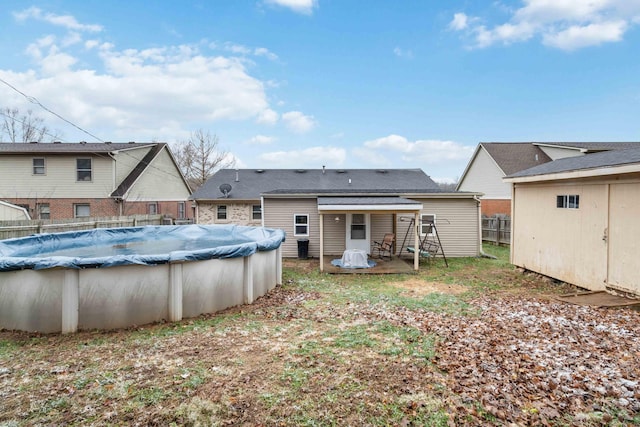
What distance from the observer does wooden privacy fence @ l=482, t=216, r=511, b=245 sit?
15430mm

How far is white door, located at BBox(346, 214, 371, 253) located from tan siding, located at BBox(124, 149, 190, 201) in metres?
11.9

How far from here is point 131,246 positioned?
10.7 metres

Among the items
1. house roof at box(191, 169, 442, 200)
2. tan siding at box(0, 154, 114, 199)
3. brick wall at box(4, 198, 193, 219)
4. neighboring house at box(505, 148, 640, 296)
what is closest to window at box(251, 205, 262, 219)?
house roof at box(191, 169, 442, 200)

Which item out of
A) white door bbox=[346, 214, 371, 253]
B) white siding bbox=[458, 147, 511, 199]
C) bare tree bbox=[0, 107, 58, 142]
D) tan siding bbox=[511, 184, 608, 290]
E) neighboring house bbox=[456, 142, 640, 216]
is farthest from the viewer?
bare tree bbox=[0, 107, 58, 142]

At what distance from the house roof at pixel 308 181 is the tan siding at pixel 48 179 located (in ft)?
17.7

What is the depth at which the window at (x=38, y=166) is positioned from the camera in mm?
15828

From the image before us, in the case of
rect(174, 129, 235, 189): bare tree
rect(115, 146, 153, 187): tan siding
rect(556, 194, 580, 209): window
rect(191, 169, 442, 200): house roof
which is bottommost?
rect(556, 194, 580, 209): window

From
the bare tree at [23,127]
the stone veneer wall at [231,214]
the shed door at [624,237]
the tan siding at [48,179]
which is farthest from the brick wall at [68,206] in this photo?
the shed door at [624,237]

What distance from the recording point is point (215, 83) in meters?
17.5

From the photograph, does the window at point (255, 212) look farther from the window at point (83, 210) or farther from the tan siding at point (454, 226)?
the window at point (83, 210)

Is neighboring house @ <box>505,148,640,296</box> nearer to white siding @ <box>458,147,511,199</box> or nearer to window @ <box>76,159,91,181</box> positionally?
white siding @ <box>458,147,511,199</box>

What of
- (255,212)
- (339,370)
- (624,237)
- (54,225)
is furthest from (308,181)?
(339,370)

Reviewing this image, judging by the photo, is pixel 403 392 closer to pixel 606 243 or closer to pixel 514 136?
pixel 606 243

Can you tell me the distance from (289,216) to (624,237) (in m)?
9.71
